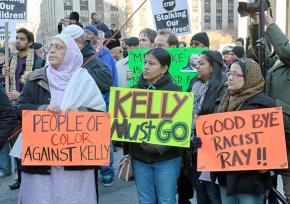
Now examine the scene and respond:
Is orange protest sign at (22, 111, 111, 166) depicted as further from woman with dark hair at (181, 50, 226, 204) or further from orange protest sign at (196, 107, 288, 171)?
woman with dark hair at (181, 50, 226, 204)

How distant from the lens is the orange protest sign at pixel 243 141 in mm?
3533

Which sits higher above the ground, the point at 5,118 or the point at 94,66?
the point at 94,66

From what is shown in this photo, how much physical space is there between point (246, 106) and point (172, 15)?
11.3ft

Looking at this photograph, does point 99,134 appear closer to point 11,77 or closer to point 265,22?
point 265,22

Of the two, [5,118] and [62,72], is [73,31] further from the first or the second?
[5,118]

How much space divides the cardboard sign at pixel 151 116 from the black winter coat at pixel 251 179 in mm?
484

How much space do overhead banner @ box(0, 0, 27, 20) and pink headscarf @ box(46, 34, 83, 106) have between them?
2696 mm

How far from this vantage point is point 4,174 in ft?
23.3

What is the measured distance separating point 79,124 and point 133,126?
460mm

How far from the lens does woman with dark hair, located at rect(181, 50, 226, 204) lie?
170 inches

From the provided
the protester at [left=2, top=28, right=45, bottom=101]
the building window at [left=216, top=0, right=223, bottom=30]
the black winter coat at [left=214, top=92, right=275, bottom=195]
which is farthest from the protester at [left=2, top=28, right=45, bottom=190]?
the building window at [left=216, top=0, right=223, bottom=30]

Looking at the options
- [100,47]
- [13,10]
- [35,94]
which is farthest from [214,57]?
[13,10]

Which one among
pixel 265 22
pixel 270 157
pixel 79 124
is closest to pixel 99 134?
pixel 79 124

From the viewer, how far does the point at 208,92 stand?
4.37 meters
